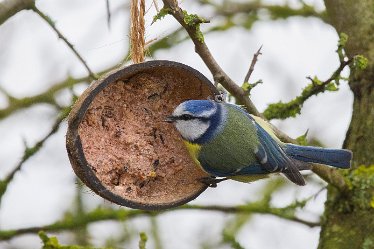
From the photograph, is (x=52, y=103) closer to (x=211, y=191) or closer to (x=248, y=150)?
(x=248, y=150)

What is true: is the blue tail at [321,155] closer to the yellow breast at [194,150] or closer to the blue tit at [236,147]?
the blue tit at [236,147]

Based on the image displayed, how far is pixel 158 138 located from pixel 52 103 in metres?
0.98

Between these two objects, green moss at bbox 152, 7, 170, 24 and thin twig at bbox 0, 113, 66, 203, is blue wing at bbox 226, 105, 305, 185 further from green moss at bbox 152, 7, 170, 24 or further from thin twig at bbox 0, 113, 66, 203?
thin twig at bbox 0, 113, 66, 203

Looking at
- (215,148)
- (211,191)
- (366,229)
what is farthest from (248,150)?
(211,191)

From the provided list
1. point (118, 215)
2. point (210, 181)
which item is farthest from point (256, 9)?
point (210, 181)

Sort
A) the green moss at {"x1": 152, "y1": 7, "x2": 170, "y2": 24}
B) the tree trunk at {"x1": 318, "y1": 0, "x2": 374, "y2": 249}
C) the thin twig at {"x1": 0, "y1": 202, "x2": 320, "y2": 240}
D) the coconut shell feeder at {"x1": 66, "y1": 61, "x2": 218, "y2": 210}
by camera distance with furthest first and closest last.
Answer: the thin twig at {"x1": 0, "y1": 202, "x2": 320, "y2": 240} < the tree trunk at {"x1": 318, "y1": 0, "x2": 374, "y2": 249} < the coconut shell feeder at {"x1": 66, "y1": 61, "x2": 218, "y2": 210} < the green moss at {"x1": 152, "y1": 7, "x2": 170, "y2": 24}

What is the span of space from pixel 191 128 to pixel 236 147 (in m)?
0.21

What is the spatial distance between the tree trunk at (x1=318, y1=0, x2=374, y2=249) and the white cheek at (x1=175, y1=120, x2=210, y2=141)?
1.01 meters

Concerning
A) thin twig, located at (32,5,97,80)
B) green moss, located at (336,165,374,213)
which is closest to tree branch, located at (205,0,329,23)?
green moss, located at (336,165,374,213)

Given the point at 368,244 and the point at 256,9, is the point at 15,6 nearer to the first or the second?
the point at 368,244

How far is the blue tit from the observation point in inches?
129

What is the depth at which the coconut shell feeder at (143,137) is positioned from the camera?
124 inches

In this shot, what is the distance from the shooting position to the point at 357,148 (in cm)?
416

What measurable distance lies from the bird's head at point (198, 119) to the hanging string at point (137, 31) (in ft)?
0.92
